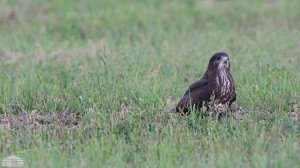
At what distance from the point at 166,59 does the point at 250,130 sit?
4.01m

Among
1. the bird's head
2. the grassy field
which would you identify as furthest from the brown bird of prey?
the grassy field

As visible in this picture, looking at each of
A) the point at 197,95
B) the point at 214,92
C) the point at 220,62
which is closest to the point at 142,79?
the point at 220,62

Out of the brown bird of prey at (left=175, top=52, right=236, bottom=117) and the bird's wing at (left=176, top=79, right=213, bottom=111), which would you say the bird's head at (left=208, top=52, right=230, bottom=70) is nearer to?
the brown bird of prey at (left=175, top=52, right=236, bottom=117)

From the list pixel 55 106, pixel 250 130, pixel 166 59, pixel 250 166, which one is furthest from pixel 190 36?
pixel 250 166

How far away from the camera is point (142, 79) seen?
33.4 ft

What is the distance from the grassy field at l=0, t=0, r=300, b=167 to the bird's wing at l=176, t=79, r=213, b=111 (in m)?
0.21

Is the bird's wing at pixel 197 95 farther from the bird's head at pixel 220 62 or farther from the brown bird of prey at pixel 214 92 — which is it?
the bird's head at pixel 220 62

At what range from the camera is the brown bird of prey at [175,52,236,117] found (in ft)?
27.7

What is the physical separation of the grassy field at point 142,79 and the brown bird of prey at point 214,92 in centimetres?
18

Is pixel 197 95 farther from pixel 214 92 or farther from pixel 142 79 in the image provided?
pixel 142 79

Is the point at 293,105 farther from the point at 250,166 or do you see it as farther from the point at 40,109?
the point at 40,109

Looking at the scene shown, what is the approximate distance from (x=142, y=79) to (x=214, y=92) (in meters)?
1.86

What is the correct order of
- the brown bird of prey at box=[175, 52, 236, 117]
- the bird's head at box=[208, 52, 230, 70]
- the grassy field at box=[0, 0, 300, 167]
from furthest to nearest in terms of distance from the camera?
the bird's head at box=[208, 52, 230, 70], the brown bird of prey at box=[175, 52, 236, 117], the grassy field at box=[0, 0, 300, 167]

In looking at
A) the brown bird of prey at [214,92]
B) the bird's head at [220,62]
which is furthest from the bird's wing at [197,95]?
the bird's head at [220,62]
